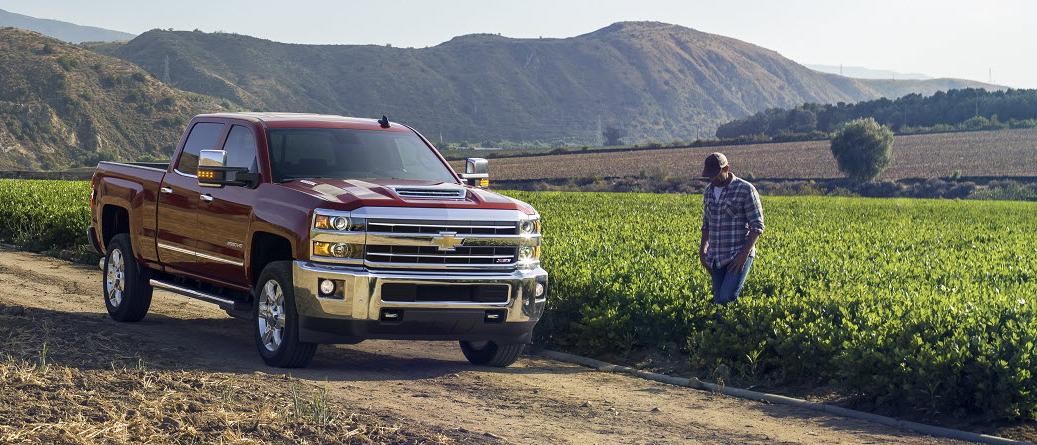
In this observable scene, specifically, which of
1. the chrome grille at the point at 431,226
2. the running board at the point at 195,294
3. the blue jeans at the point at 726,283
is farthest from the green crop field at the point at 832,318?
the running board at the point at 195,294

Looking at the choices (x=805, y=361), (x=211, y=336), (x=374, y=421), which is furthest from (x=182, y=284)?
(x=805, y=361)

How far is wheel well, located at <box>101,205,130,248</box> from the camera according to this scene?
551 inches

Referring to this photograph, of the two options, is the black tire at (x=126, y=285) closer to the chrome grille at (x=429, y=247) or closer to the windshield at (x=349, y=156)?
the windshield at (x=349, y=156)

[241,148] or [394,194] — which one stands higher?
[241,148]

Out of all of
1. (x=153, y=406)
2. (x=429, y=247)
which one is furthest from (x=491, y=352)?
(x=153, y=406)

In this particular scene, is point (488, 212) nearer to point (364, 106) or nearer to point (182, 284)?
point (182, 284)

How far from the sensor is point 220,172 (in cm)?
1110

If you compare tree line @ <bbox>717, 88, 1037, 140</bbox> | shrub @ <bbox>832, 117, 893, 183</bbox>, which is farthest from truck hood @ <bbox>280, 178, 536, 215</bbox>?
tree line @ <bbox>717, 88, 1037, 140</bbox>

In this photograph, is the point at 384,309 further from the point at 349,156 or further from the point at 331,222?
the point at 349,156

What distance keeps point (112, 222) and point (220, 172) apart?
3.65m

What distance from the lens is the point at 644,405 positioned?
997 centimetres

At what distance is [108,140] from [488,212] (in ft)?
337

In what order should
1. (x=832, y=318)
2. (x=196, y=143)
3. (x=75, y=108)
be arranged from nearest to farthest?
1. (x=832, y=318)
2. (x=196, y=143)
3. (x=75, y=108)

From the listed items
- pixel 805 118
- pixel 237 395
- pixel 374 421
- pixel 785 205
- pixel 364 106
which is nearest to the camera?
pixel 374 421
